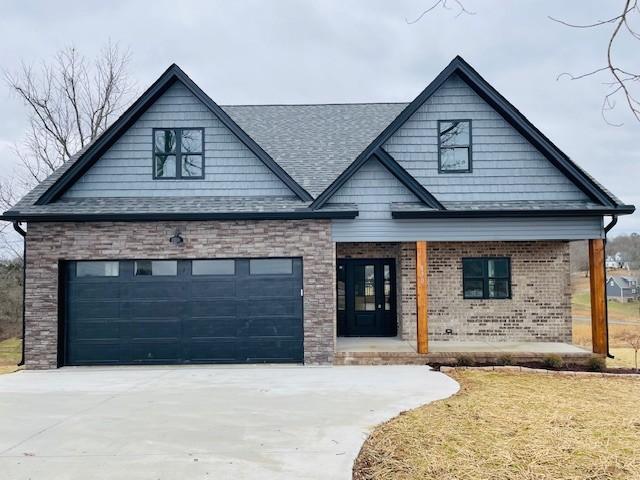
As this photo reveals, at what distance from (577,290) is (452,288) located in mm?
39082

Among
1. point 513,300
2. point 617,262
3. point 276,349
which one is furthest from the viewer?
point 617,262

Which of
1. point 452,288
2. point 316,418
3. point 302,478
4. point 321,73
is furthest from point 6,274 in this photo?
point 302,478

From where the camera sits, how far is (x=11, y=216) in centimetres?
1120

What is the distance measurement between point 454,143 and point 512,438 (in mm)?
7868

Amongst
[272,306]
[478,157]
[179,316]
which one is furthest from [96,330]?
[478,157]

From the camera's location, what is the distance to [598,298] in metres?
11.4

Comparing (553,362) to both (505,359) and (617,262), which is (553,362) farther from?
(617,262)

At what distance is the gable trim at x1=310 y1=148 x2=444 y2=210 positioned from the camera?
37.8ft

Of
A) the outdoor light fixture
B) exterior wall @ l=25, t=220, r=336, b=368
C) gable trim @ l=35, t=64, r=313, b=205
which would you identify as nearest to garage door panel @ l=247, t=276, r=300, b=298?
exterior wall @ l=25, t=220, r=336, b=368

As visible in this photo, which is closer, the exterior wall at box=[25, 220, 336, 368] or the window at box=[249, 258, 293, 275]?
the exterior wall at box=[25, 220, 336, 368]

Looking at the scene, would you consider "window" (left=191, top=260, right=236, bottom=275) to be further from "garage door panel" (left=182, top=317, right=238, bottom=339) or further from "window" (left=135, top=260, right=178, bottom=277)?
"garage door panel" (left=182, top=317, right=238, bottom=339)

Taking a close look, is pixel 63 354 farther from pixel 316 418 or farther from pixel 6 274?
pixel 6 274

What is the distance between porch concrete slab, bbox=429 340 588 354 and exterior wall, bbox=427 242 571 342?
371mm

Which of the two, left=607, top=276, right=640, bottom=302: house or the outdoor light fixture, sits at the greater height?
the outdoor light fixture
